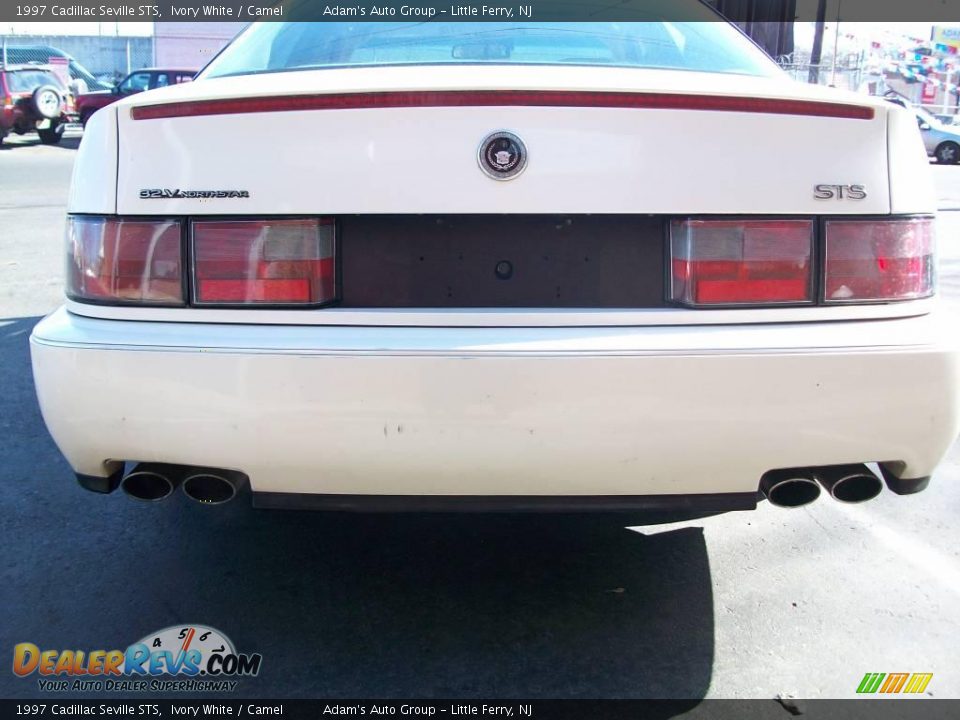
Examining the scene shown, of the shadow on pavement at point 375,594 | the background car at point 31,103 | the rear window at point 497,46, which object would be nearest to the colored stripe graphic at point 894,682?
the shadow on pavement at point 375,594

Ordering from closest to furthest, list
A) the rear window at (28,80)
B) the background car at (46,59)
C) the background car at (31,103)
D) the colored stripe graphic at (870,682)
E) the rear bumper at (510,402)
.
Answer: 1. the rear bumper at (510,402)
2. the colored stripe graphic at (870,682)
3. the background car at (31,103)
4. the rear window at (28,80)
5. the background car at (46,59)

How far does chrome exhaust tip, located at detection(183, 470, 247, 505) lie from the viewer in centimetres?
237

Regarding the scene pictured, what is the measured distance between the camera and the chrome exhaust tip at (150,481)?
241 cm

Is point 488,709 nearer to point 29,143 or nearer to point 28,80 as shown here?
point 28,80

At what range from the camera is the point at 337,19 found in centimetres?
352

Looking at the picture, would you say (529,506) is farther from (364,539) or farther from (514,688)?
(364,539)

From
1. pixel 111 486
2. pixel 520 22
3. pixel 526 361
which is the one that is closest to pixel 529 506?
pixel 526 361

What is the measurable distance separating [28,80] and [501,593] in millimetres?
22247

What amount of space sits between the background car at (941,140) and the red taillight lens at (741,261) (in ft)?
82.0

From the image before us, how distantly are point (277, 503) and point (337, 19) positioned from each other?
75.8 inches

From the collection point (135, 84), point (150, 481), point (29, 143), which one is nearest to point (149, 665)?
point (150, 481)

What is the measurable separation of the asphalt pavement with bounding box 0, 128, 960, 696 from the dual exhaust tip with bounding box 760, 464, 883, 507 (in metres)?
0.47

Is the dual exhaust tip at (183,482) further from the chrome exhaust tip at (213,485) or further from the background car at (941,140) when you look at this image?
the background car at (941,140)

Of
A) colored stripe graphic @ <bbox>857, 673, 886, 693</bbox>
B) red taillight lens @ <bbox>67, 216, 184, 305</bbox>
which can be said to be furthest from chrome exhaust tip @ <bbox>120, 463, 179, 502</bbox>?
colored stripe graphic @ <bbox>857, 673, 886, 693</bbox>
